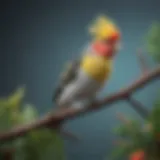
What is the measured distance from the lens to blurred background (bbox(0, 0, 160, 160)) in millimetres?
1010

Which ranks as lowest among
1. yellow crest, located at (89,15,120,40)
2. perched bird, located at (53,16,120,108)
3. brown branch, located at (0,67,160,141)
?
brown branch, located at (0,67,160,141)

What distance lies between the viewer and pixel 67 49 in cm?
104

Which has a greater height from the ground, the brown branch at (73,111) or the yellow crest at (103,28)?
the yellow crest at (103,28)

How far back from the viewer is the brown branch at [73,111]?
2.93 ft

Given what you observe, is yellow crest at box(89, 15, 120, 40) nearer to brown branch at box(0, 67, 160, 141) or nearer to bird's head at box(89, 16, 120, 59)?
bird's head at box(89, 16, 120, 59)

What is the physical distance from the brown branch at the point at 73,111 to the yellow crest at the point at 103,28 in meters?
0.11

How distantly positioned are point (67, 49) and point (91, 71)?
5.4 inches

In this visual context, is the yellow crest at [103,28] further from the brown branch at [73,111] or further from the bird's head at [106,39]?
the brown branch at [73,111]

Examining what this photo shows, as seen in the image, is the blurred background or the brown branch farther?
the blurred background

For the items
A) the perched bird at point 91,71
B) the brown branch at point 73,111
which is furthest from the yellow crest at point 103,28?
the brown branch at point 73,111

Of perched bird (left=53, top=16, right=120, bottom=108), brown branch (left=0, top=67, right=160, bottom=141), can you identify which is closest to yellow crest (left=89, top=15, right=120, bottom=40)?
perched bird (left=53, top=16, right=120, bottom=108)

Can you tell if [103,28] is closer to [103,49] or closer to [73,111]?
[103,49]

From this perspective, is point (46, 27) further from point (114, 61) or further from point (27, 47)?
point (114, 61)

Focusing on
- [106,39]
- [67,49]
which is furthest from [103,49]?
[67,49]
